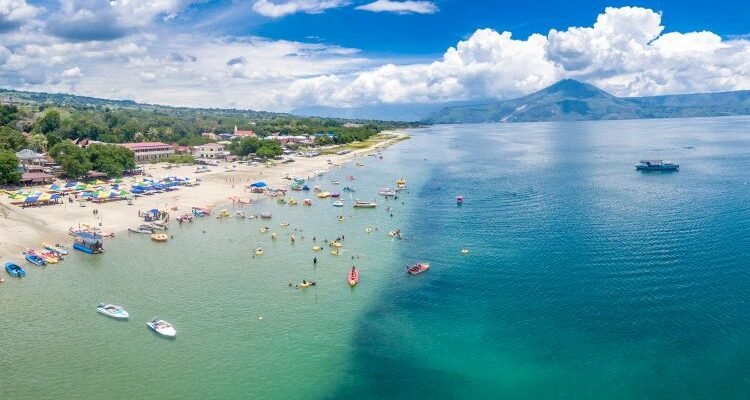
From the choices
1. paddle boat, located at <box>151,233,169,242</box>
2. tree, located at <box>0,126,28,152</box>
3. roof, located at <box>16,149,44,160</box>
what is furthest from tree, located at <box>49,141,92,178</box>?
paddle boat, located at <box>151,233,169,242</box>

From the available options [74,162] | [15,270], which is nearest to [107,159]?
[74,162]

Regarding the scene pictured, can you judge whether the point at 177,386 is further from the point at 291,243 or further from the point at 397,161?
the point at 397,161

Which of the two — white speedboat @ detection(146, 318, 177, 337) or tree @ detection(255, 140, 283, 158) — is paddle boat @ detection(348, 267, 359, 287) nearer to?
white speedboat @ detection(146, 318, 177, 337)

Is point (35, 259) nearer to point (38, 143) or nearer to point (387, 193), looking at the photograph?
point (387, 193)

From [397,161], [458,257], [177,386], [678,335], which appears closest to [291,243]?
[458,257]

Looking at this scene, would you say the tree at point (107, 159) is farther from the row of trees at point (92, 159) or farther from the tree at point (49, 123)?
the tree at point (49, 123)

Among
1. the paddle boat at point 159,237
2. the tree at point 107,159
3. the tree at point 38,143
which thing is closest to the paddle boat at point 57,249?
the paddle boat at point 159,237
